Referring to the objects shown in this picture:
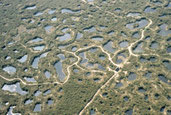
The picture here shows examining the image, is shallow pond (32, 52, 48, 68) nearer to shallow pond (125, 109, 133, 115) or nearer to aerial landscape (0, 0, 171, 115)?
aerial landscape (0, 0, 171, 115)

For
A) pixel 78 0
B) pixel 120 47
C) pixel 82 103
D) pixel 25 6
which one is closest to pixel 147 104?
pixel 82 103

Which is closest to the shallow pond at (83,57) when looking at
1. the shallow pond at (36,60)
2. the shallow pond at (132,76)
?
the shallow pond at (36,60)

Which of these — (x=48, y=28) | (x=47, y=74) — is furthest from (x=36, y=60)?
(x=48, y=28)

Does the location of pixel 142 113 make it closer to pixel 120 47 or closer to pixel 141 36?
pixel 120 47

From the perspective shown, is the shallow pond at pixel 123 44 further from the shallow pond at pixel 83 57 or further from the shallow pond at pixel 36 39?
the shallow pond at pixel 36 39

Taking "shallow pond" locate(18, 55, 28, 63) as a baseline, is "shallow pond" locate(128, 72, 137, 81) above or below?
above

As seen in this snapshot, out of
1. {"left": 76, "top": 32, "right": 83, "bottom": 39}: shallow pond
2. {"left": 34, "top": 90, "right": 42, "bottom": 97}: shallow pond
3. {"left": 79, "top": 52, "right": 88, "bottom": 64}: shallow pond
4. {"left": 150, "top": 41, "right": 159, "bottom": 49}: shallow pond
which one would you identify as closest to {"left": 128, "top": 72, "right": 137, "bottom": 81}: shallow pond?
{"left": 150, "top": 41, "right": 159, "bottom": 49}: shallow pond

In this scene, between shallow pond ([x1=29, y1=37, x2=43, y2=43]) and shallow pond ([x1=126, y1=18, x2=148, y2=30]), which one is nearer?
shallow pond ([x1=126, y1=18, x2=148, y2=30])

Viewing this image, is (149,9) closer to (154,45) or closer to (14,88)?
(154,45)
